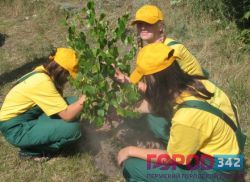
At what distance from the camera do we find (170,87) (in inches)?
118

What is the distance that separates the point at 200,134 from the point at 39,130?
1640mm

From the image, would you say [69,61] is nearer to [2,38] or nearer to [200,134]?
[200,134]

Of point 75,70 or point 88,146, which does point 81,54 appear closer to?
point 75,70

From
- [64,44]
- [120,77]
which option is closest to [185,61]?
[120,77]

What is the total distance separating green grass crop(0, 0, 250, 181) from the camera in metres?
4.18

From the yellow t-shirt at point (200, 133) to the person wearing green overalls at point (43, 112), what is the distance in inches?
42.1

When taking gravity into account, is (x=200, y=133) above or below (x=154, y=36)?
below

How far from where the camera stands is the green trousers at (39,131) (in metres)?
4.05

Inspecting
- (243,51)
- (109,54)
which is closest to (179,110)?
(109,54)

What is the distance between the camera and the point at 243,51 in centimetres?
585

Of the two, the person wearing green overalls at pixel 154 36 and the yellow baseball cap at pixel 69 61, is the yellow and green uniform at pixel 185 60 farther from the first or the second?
the yellow baseball cap at pixel 69 61

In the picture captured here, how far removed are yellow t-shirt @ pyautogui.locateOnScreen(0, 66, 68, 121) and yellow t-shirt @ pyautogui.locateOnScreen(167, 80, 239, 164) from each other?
125 cm

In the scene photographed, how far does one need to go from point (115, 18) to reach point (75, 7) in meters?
1.08

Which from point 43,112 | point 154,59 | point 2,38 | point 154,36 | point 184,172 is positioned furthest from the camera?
point 2,38
